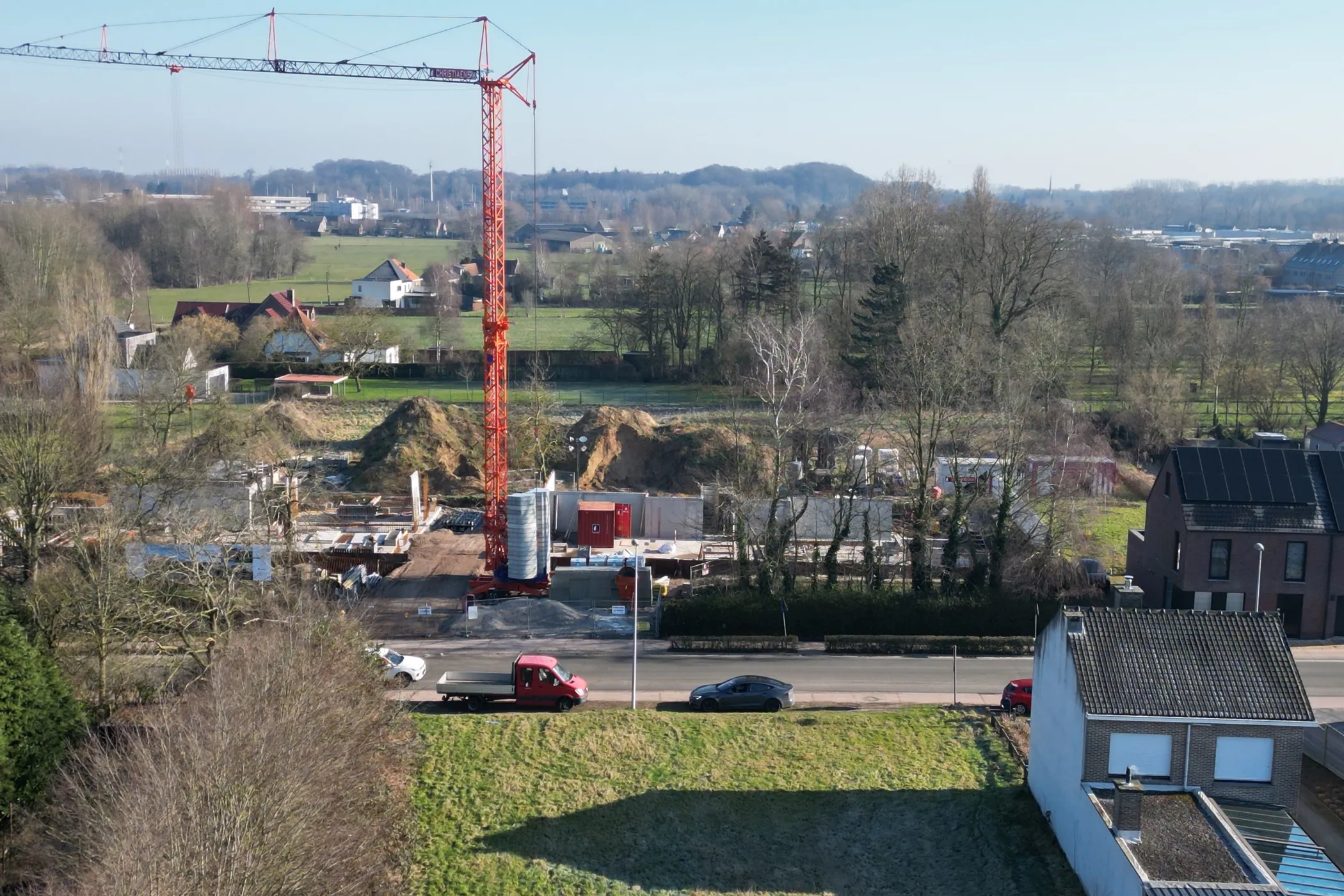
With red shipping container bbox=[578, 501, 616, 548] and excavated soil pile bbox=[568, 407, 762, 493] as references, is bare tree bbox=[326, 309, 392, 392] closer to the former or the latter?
excavated soil pile bbox=[568, 407, 762, 493]

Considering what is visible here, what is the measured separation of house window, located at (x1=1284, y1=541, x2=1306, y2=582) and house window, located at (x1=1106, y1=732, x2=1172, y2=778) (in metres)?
14.9

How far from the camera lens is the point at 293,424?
52562 millimetres

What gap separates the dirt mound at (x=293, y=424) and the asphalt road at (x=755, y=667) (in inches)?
956

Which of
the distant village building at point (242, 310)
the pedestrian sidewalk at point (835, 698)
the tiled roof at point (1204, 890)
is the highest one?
the distant village building at point (242, 310)

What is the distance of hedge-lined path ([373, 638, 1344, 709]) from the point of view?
2669cm

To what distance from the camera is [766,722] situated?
24188mm

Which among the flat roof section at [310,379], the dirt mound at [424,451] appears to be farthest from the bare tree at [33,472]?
the flat roof section at [310,379]

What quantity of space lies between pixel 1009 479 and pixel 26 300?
173ft

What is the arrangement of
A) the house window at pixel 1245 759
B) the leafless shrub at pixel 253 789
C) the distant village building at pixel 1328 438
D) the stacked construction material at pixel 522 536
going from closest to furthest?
the leafless shrub at pixel 253 789 → the house window at pixel 1245 759 → the stacked construction material at pixel 522 536 → the distant village building at pixel 1328 438

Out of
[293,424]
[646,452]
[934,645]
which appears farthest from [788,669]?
[293,424]

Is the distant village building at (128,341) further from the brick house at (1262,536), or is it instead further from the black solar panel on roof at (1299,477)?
the black solar panel on roof at (1299,477)

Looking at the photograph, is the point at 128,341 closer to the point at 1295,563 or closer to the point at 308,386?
the point at 308,386

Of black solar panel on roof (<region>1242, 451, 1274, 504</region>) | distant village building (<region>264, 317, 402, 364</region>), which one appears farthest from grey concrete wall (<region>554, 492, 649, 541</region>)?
distant village building (<region>264, 317, 402, 364</region>)

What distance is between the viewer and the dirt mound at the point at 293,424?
5181 centimetres
